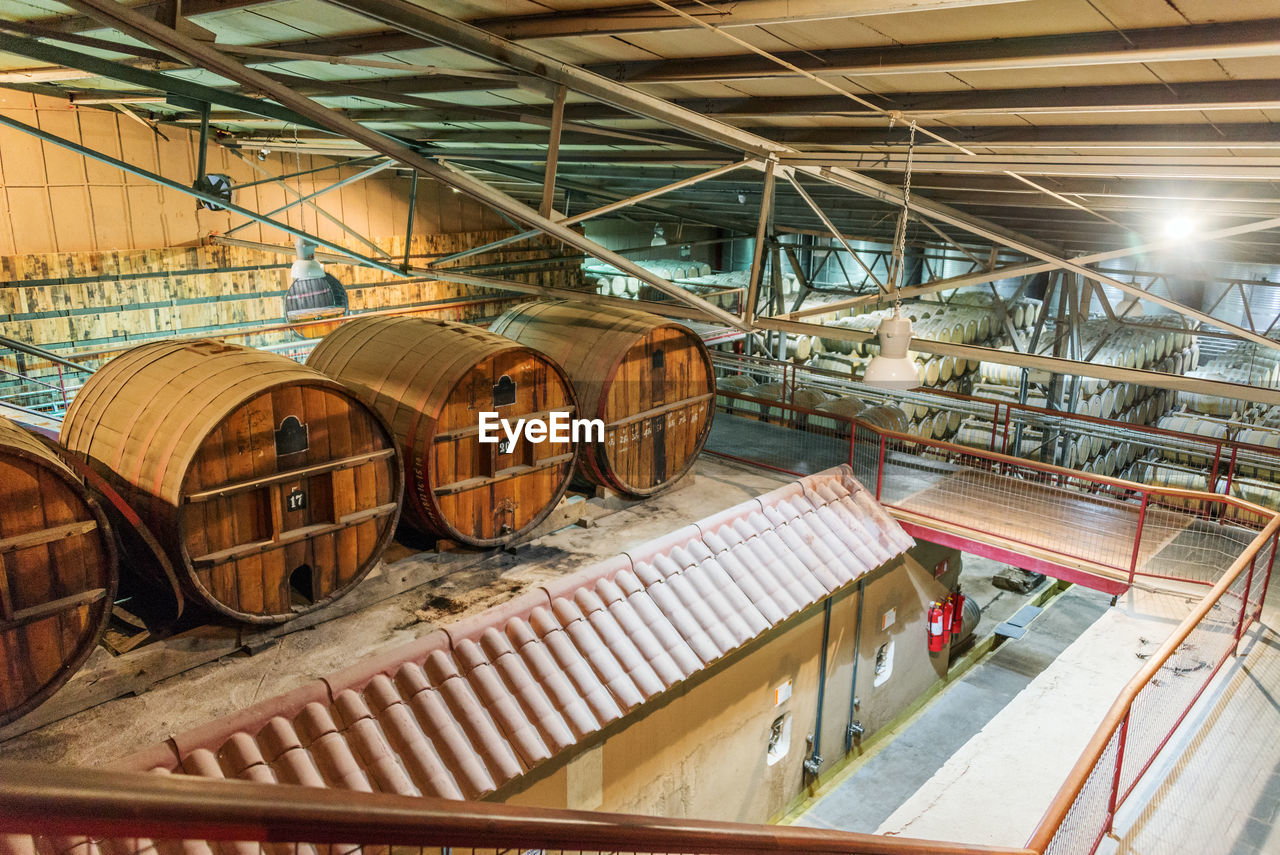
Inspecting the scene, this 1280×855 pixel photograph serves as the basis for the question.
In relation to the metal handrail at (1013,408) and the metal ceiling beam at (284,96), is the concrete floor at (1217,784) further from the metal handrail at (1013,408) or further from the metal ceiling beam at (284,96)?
the metal ceiling beam at (284,96)

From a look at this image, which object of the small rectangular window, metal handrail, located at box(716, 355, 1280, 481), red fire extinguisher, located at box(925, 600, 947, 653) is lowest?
red fire extinguisher, located at box(925, 600, 947, 653)

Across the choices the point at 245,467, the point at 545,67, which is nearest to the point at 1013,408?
the point at 545,67

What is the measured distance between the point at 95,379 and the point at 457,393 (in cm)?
252

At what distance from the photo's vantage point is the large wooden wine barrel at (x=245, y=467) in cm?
511

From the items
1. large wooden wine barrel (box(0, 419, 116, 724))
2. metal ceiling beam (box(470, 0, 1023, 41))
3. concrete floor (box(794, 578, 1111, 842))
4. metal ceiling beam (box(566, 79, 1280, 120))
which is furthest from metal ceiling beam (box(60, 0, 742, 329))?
concrete floor (box(794, 578, 1111, 842))

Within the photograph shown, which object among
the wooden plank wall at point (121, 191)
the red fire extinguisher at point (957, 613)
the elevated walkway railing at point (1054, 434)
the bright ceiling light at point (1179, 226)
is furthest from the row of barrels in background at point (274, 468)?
the red fire extinguisher at point (957, 613)

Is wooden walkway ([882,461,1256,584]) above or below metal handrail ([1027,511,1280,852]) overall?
below

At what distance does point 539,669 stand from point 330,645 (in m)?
1.46

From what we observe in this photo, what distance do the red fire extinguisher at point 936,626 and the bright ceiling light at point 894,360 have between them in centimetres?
614

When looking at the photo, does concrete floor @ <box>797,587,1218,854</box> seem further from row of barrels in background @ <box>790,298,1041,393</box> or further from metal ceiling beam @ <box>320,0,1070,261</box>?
row of barrels in background @ <box>790,298,1041,393</box>

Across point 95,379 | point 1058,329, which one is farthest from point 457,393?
point 1058,329

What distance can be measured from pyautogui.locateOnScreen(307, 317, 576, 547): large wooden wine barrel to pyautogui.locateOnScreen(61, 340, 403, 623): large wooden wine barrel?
0.43 meters

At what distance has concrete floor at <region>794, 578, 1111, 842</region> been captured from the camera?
9445 mm

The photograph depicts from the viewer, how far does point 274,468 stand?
552 cm
